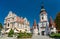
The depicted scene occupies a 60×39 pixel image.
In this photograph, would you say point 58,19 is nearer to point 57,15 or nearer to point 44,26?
point 57,15

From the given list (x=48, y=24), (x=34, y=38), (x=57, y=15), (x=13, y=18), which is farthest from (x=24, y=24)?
(x=34, y=38)

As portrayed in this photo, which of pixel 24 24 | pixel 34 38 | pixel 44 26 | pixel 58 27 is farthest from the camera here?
pixel 24 24

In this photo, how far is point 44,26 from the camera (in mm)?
58906

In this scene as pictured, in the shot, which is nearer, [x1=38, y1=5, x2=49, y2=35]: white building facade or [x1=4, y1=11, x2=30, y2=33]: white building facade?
[x1=38, y1=5, x2=49, y2=35]: white building facade

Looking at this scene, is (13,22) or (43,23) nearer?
(13,22)

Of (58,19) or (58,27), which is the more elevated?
(58,19)

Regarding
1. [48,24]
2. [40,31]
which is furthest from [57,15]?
[40,31]

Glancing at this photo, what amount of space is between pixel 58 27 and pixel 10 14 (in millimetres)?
22410

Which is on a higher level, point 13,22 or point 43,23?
point 13,22

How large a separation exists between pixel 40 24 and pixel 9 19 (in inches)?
562

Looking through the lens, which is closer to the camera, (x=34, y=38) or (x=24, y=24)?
(x=34, y=38)

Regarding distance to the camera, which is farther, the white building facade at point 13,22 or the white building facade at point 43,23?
the white building facade at point 13,22

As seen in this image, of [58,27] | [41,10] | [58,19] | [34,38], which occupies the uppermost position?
[41,10]

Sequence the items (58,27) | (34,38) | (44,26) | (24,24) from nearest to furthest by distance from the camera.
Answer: (34,38)
(58,27)
(44,26)
(24,24)
